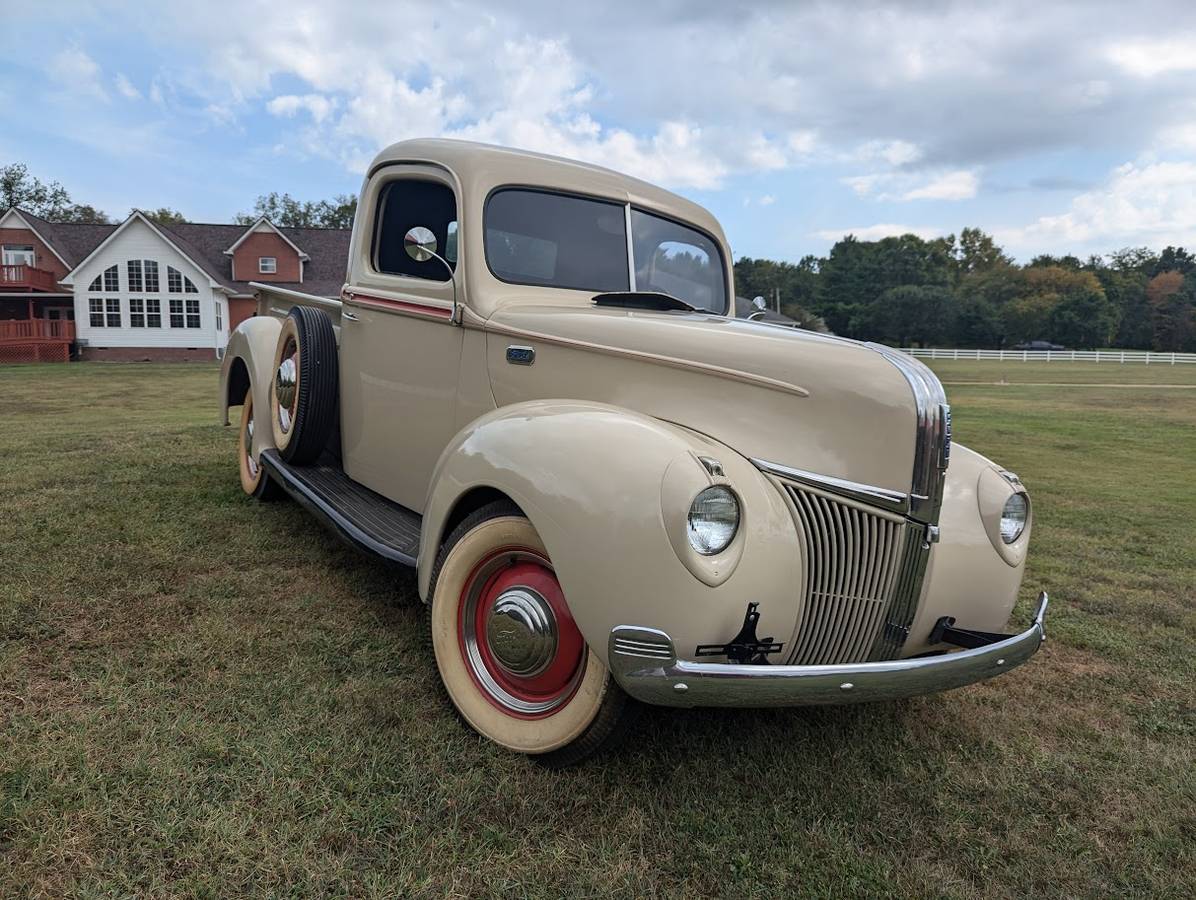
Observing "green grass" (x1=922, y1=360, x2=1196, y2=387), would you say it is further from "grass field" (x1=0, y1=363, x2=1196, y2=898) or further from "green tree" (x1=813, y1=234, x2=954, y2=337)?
"green tree" (x1=813, y1=234, x2=954, y2=337)

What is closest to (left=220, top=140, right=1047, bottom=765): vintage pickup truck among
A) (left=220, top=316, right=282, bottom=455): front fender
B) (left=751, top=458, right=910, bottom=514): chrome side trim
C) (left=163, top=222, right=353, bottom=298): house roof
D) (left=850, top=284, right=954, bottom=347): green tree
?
(left=751, top=458, right=910, bottom=514): chrome side trim

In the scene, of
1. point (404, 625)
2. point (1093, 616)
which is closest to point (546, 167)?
point (404, 625)

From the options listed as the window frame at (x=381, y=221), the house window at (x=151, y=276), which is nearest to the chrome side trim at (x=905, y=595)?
the window frame at (x=381, y=221)

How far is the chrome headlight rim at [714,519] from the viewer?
6.77 feet

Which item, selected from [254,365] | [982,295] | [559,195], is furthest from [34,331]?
[982,295]

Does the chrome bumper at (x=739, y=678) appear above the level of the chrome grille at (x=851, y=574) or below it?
below

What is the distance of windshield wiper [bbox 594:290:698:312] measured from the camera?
10.6 feet

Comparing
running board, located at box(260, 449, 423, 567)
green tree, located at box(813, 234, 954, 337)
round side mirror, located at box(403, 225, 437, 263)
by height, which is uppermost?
green tree, located at box(813, 234, 954, 337)

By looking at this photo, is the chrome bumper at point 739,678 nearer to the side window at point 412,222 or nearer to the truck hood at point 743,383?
the truck hood at point 743,383

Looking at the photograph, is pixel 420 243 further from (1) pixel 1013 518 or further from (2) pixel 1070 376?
(2) pixel 1070 376

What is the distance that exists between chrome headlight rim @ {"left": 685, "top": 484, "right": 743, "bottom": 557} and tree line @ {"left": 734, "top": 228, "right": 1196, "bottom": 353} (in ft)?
177

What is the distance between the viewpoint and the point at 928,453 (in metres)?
2.25

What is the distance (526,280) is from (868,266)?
3438 inches

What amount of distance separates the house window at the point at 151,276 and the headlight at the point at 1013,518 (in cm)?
3463
